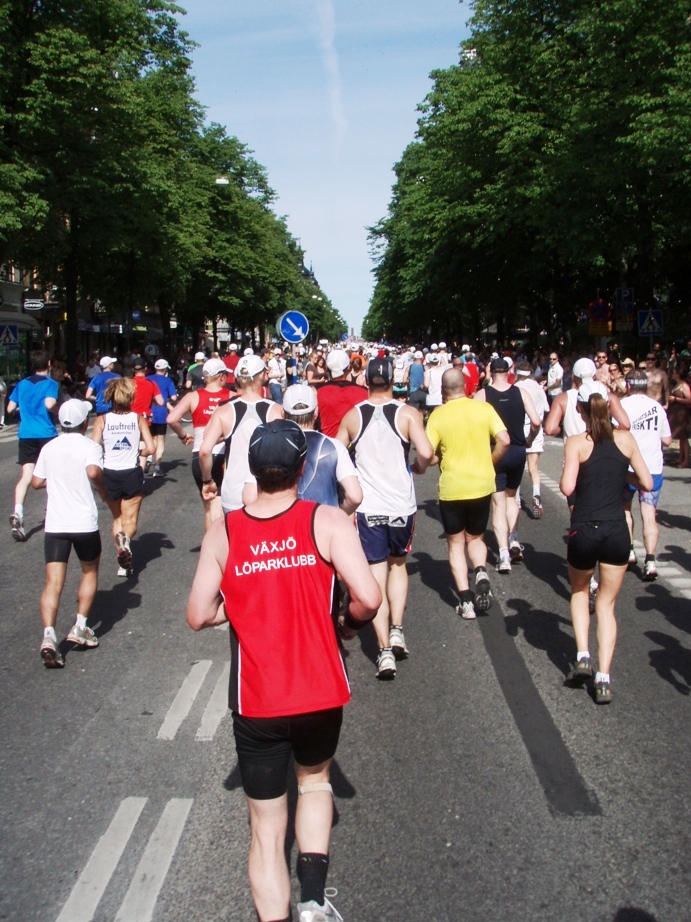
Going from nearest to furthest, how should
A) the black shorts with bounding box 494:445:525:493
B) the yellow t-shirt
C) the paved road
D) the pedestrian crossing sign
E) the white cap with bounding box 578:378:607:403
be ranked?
the paved road → the white cap with bounding box 578:378:607:403 → the yellow t-shirt → the black shorts with bounding box 494:445:525:493 → the pedestrian crossing sign

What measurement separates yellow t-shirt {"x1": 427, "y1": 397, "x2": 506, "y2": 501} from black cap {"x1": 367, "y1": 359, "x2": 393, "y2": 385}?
4.09 feet

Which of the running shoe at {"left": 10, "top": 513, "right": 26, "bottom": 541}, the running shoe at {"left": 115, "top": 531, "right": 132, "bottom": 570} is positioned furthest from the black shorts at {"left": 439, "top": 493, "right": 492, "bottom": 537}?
the running shoe at {"left": 10, "top": 513, "right": 26, "bottom": 541}

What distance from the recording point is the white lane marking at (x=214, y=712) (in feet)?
→ 18.1

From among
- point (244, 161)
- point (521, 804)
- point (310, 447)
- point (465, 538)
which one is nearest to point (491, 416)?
point (465, 538)

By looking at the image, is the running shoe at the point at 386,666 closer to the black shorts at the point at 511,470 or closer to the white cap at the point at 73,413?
the white cap at the point at 73,413

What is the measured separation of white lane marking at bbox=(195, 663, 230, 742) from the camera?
552 centimetres

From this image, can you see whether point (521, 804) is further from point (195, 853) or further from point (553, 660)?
point (553, 660)

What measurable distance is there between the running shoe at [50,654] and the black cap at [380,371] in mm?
2527

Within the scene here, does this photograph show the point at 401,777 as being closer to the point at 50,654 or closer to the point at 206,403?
the point at 50,654

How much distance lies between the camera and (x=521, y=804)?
4637 millimetres

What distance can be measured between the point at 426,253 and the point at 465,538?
135 feet

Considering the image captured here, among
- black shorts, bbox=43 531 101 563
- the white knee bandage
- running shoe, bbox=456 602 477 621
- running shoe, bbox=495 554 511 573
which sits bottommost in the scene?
running shoe, bbox=495 554 511 573

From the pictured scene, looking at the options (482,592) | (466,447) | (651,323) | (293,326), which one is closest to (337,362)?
(466,447)

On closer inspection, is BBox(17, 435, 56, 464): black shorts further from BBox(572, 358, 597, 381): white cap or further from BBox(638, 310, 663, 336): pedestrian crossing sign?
BBox(638, 310, 663, 336): pedestrian crossing sign
